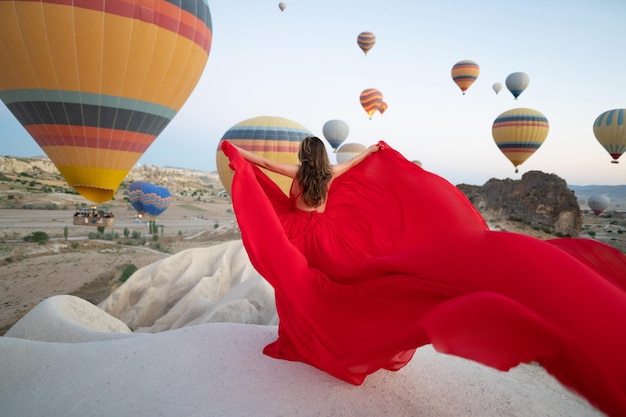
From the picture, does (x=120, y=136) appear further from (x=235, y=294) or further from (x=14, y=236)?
(x=14, y=236)

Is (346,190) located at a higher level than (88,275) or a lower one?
higher

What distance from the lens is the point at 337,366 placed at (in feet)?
9.71

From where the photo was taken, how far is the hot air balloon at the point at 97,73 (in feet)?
36.0

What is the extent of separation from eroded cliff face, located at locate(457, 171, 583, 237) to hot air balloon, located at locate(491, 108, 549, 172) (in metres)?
3.95

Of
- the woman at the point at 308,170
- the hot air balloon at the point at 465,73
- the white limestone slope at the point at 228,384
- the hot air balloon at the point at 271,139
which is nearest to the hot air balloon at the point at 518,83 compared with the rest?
the hot air balloon at the point at 465,73

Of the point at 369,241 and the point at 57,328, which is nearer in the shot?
the point at 369,241

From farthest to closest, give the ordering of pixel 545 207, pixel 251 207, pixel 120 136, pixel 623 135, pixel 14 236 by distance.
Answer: pixel 623 135, pixel 14 236, pixel 545 207, pixel 120 136, pixel 251 207

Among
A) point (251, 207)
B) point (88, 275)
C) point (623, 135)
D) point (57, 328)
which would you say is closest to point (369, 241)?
point (251, 207)

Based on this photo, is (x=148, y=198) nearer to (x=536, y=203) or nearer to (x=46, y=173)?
(x=536, y=203)

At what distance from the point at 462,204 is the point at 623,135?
3113 centimetres

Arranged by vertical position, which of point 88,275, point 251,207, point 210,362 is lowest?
point 88,275

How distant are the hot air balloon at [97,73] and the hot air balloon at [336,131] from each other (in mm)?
20441

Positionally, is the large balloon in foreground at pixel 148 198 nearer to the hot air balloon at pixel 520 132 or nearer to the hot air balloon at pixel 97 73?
the hot air balloon at pixel 97 73

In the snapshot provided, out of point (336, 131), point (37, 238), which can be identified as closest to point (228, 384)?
point (37, 238)
